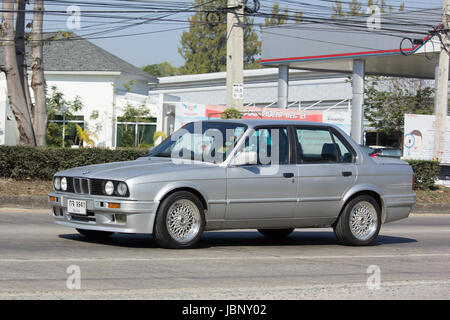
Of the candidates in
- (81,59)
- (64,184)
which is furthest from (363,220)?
(81,59)

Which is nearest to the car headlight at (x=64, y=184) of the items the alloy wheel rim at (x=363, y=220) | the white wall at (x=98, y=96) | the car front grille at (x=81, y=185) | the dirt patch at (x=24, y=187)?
the car front grille at (x=81, y=185)

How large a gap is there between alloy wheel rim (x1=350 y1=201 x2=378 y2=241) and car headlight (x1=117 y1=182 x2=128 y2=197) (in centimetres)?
352

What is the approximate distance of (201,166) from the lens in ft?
29.7

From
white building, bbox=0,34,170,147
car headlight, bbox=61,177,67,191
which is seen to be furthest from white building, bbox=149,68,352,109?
car headlight, bbox=61,177,67,191

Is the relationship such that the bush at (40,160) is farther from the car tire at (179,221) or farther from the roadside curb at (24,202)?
the car tire at (179,221)

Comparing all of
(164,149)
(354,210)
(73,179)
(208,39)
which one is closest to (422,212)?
(354,210)

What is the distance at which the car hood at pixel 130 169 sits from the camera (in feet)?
28.0

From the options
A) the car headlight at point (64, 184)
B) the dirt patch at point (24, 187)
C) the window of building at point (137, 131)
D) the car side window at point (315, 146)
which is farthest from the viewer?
the window of building at point (137, 131)

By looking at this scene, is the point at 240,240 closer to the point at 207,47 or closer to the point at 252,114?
the point at 252,114

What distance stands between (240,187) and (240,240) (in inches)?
63.1

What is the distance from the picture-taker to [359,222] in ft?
33.6

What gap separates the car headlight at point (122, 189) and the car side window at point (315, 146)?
8.75ft

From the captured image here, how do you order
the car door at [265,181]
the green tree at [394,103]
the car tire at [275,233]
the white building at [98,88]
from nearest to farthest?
1. the car door at [265,181]
2. the car tire at [275,233]
3. the white building at [98,88]
4. the green tree at [394,103]

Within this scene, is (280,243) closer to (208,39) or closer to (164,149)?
(164,149)
